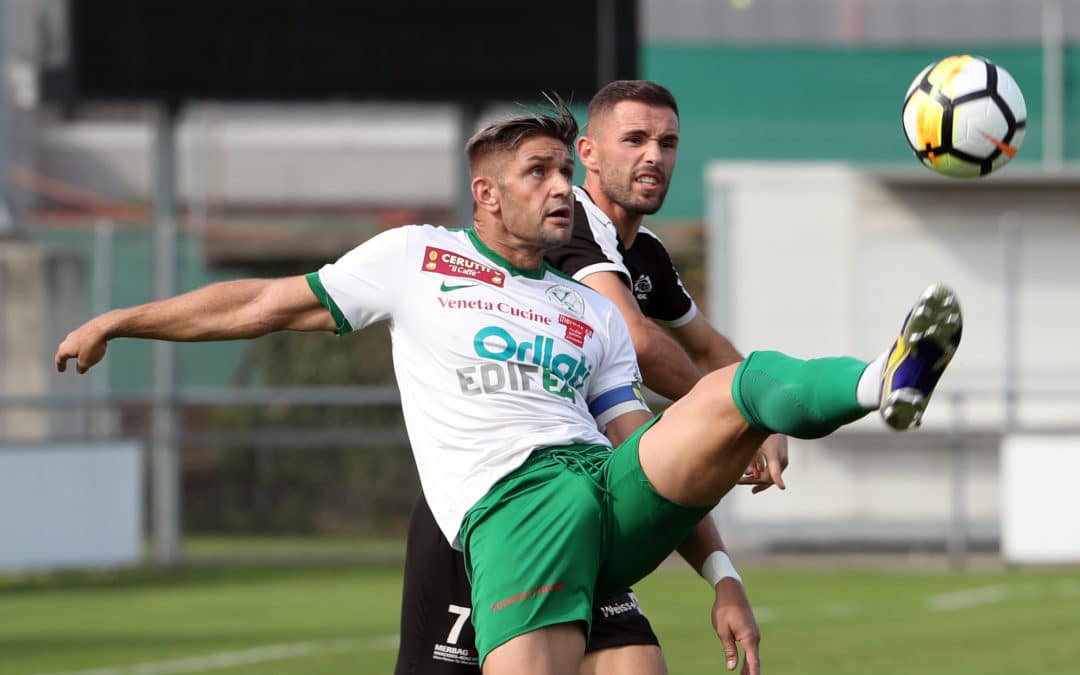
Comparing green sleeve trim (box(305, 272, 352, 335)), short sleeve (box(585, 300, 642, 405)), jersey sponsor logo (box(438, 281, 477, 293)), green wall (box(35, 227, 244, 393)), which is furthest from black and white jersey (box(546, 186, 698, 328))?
green wall (box(35, 227, 244, 393))

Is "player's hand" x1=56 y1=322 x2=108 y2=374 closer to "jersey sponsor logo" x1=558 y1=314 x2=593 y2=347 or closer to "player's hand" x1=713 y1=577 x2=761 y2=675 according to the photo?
"jersey sponsor logo" x1=558 y1=314 x2=593 y2=347

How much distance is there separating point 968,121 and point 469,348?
5.94 ft

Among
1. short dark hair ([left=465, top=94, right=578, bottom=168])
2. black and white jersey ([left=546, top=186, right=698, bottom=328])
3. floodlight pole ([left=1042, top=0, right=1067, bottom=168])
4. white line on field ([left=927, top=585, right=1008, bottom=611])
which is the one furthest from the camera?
floodlight pole ([left=1042, top=0, right=1067, bottom=168])

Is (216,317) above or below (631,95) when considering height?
below

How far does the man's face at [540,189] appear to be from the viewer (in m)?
5.62

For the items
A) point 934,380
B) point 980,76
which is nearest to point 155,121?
point 980,76

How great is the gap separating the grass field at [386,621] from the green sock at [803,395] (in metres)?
6.62

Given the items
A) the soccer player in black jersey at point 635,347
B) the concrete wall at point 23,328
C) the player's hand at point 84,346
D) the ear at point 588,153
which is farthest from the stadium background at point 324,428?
the player's hand at point 84,346

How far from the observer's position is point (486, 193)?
5762 mm

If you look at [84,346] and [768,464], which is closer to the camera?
[84,346]

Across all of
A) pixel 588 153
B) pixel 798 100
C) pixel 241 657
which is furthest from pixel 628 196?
pixel 798 100

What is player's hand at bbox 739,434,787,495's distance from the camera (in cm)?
585

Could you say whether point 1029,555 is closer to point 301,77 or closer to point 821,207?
point 821,207

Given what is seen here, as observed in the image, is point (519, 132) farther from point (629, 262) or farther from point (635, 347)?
point (629, 262)
